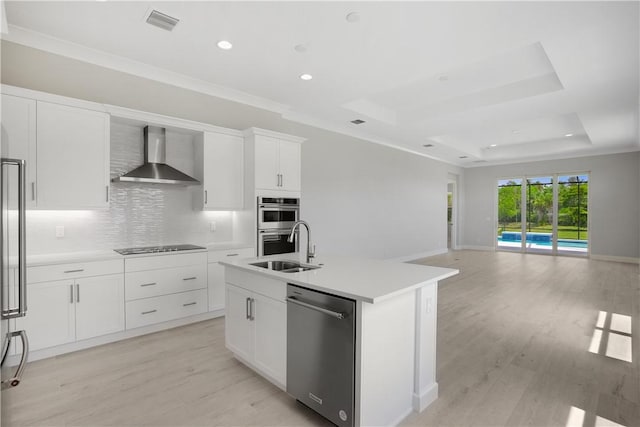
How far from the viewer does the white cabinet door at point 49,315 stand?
2.69 m

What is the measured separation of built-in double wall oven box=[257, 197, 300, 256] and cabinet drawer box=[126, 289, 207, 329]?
933 mm

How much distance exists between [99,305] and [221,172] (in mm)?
1914

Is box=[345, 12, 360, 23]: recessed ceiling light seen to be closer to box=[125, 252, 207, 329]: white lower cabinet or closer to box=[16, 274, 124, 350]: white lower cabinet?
box=[125, 252, 207, 329]: white lower cabinet

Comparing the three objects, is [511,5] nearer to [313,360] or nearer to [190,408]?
[313,360]

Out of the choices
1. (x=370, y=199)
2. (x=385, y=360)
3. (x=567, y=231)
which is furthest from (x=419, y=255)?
(x=385, y=360)

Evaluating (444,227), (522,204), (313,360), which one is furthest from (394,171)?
(313,360)

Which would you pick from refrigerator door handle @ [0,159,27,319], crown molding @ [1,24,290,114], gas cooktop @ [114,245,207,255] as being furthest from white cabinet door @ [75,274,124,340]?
crown molding @ [1,24,290,114]

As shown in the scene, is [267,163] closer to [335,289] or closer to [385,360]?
[335,289]

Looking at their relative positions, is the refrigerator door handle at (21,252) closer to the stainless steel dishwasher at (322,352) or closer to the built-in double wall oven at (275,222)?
the stainless steel dishwasher at (322,352)

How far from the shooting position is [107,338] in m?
3.13

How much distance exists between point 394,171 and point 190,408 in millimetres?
6548

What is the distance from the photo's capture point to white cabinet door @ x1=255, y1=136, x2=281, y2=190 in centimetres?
416

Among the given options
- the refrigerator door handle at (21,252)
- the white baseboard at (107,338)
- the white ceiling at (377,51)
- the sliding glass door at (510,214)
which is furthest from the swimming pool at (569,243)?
the refrigerator door handle at (21,252)

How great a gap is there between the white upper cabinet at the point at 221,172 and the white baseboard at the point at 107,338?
1297 mm
